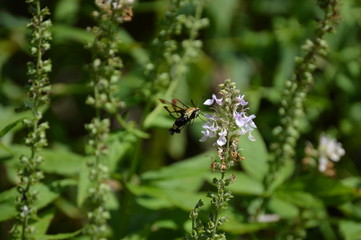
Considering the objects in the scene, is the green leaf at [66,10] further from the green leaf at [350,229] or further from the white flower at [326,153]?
the green leaf at [350,229]

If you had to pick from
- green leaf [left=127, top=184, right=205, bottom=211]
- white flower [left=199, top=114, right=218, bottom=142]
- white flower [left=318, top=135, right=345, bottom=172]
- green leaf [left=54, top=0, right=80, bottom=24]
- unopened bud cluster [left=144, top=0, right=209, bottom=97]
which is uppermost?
green leaf [left=54, top=0, right=80, bottom=24]

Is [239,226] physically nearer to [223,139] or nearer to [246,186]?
[246,186]

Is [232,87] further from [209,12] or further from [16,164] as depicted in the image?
[209,12]

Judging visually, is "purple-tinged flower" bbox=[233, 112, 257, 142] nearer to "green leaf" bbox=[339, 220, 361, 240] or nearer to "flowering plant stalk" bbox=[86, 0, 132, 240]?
"flowering plant stalk" bbox=[86, 0, 132, 240]

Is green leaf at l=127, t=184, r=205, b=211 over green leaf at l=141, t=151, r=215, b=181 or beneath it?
beneath

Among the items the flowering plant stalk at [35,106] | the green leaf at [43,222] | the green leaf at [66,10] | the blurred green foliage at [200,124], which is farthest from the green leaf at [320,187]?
the green leaf at [66,10]

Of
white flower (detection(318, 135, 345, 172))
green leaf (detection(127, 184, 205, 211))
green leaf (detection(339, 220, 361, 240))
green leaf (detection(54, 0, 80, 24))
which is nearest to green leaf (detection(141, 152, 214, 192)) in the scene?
green leaf (detection(127, 184, 205, 211))

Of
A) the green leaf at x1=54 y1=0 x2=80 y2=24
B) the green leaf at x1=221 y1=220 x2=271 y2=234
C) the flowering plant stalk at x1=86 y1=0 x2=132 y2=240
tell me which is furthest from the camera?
the green leaf at x1=54 y1=0 x2=80 y2=24
